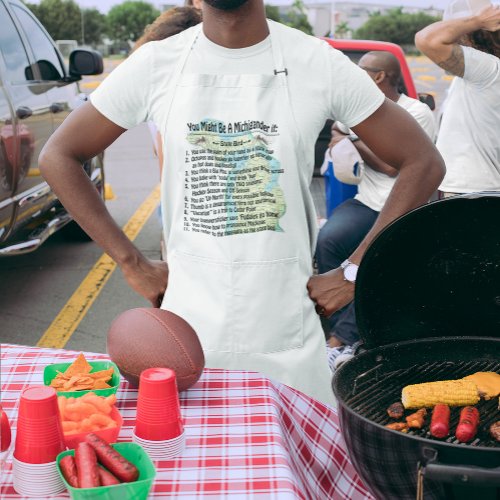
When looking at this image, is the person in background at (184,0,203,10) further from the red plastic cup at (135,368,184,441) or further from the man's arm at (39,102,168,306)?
the red plastic cup at (135,368,184,441)

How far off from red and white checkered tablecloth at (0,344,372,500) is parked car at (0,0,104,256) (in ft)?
9.69

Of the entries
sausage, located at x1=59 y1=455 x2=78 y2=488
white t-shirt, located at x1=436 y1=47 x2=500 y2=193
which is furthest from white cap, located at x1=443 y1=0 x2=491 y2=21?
sausage, located at x1=59 y1=455 x2=78 y2=488

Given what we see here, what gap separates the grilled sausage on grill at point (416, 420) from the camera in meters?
2.00

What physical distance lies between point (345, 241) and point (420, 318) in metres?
2.79

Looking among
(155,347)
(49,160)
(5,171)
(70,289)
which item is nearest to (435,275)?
(155,347)

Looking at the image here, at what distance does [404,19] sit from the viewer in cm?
4634

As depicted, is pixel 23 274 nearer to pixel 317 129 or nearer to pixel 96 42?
pixel 317 129

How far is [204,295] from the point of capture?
246 centimetres

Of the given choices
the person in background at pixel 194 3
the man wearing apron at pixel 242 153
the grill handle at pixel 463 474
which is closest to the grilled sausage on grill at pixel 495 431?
the grill handle at pixel 463 474

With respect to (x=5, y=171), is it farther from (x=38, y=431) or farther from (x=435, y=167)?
(x=38, y=431)

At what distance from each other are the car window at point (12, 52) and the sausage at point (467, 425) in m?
4.44

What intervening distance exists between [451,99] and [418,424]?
8.55 ft

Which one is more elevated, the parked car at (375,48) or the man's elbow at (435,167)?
the man's elbow at (435,167)

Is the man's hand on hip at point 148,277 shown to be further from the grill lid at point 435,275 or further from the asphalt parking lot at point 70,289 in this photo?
the asphalt parking lot at point 70,289
